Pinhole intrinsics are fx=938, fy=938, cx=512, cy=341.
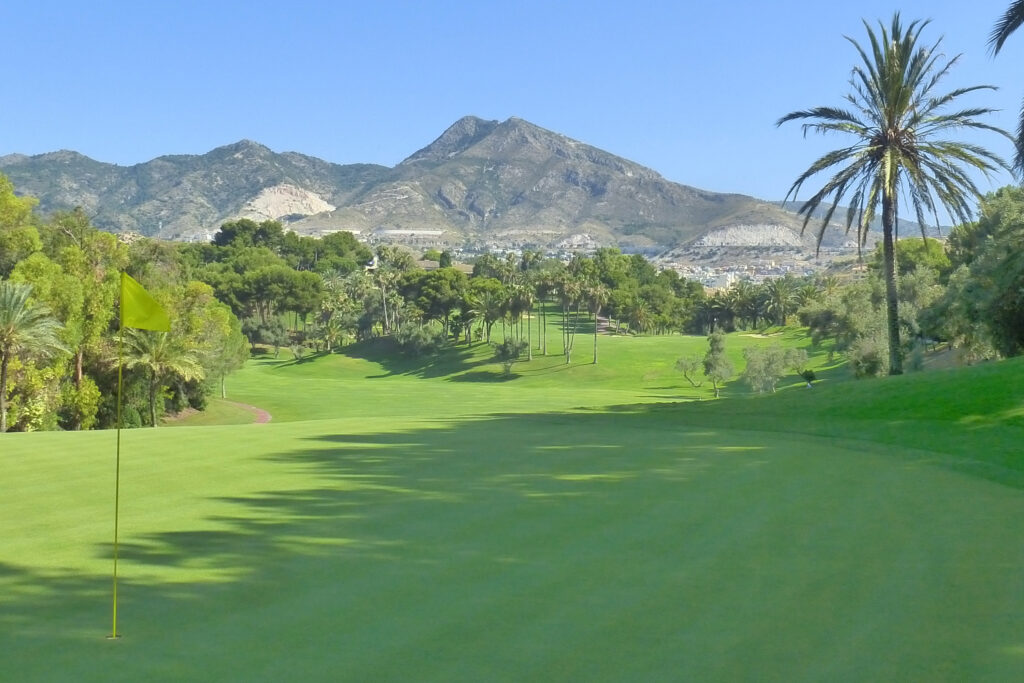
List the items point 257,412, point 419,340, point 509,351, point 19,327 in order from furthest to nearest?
1. point 419,340
2. point 509,351
3. point 257,412
4. point 19,327

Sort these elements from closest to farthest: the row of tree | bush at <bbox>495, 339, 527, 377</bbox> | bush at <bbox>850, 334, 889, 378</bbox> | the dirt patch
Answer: bush at <bbox>850, 334, 889, 378</bbox> → the row of tree → the dirt patch → bush at <bbox>495, 339, 527, 377</bbox>

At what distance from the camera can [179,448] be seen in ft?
59.8

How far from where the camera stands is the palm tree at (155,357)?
5381 centimetres

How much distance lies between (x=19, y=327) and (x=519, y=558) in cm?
4082

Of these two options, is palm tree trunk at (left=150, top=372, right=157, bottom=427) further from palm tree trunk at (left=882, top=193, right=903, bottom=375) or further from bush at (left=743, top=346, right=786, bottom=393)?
palm tree trunk at (left=882, top=193, right=903, bottom=375)


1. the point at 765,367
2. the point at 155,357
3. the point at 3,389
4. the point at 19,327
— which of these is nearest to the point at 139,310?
the point at 19,327

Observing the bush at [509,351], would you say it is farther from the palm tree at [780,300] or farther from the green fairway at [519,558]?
the green fairway at [519,558]

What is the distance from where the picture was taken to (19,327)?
141 feet

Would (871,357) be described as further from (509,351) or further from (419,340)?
(419,340)

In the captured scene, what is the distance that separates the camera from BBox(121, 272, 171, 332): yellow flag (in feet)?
25.8

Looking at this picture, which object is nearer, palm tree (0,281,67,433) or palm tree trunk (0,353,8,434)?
palm tree (0,281,67,433)

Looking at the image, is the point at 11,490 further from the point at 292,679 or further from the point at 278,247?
Result: the point at 278,247

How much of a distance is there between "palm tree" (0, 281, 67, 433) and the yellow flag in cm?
3973

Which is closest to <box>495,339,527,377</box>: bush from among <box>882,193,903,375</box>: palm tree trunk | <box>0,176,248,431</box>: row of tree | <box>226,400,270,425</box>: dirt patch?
<box>226,400,270,425</box>: dirt patch
